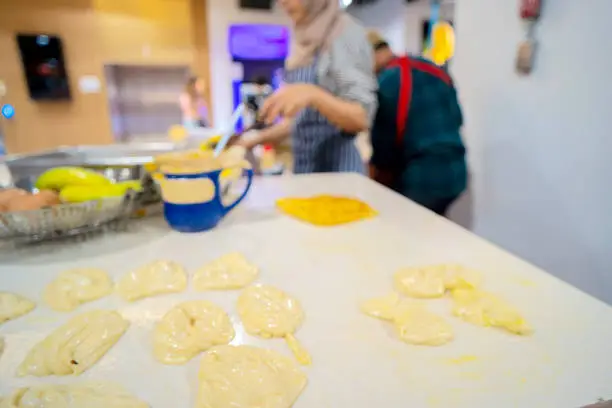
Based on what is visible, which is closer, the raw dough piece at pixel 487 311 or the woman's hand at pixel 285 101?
the raw dough piece at pixel 487 311

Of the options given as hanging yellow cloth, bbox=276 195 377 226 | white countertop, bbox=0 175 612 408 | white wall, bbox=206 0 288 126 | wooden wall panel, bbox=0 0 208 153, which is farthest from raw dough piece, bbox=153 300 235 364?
wooden wall panel, bbox=0 0 208 153

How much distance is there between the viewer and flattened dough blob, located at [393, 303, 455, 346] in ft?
1.30

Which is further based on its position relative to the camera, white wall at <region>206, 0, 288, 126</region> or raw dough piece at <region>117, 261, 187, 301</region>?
white wall at <region>206, 0, 288, 126</region>

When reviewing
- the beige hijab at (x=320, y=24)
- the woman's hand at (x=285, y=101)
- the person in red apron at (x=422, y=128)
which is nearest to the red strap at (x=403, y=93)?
the person in red apron at (x=422, y=128)

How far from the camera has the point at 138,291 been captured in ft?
1.63

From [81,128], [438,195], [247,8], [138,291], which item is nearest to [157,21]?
[247,8]

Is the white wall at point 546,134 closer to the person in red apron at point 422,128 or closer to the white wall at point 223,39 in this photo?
the person in red apron at point 422,128

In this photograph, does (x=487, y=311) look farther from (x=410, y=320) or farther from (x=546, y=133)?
(x=546, y=133)

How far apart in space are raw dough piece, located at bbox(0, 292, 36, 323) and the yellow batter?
25 cm

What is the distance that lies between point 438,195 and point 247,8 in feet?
10.6

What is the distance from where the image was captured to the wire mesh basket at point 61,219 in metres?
0.58

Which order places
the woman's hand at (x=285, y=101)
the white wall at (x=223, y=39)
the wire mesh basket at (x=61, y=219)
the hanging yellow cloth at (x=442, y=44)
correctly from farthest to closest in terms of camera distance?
the white wall at (x=223, y=39)
the hanging yellow cloth at (x=442, y=44)
the woman's hand at (x=285, y=101)
the wire mesh basket at (x=61, y=219)

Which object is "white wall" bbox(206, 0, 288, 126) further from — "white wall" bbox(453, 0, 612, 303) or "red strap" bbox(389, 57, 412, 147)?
"red strap" bbox(389, 57, 412, 147)

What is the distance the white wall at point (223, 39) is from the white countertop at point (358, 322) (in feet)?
11.1
